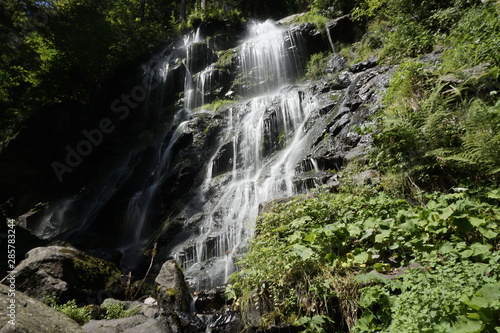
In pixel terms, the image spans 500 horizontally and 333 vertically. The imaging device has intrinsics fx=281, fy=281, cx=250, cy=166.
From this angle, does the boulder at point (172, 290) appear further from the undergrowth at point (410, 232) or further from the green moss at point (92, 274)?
the undergrowth at point (410, 232)

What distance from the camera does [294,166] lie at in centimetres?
788

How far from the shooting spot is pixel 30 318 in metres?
2.36

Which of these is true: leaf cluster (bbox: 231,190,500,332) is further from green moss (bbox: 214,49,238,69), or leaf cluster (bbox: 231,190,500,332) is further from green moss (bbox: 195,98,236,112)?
green moss (bbox: 214,49,238,69)

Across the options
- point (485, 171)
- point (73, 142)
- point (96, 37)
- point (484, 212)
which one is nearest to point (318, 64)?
point (485, 171)

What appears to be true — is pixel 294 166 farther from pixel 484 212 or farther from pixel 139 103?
pixel 139 103

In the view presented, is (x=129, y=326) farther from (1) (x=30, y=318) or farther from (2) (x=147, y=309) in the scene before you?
(1) (x=30, y=318)

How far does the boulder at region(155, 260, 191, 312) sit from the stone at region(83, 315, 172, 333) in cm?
119

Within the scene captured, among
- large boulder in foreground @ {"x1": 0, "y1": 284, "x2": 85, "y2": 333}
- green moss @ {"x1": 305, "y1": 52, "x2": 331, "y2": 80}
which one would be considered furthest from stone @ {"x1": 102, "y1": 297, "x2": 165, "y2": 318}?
green moss @ {"x1": 305, "y1": 52, "x2": 331, "y2": 80}

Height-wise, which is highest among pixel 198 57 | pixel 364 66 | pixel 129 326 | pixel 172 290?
pixel 198 57

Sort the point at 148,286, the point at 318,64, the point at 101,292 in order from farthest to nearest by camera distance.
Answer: the point at 318,64 < the point at 148,286 < the point at 101,292

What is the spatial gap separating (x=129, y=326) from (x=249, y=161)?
271 inches

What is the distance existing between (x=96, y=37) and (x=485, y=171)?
19.7 metres

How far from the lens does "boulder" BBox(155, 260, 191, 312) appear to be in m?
5.09

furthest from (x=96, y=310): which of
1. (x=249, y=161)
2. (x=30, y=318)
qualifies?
(x=249, y=161)
